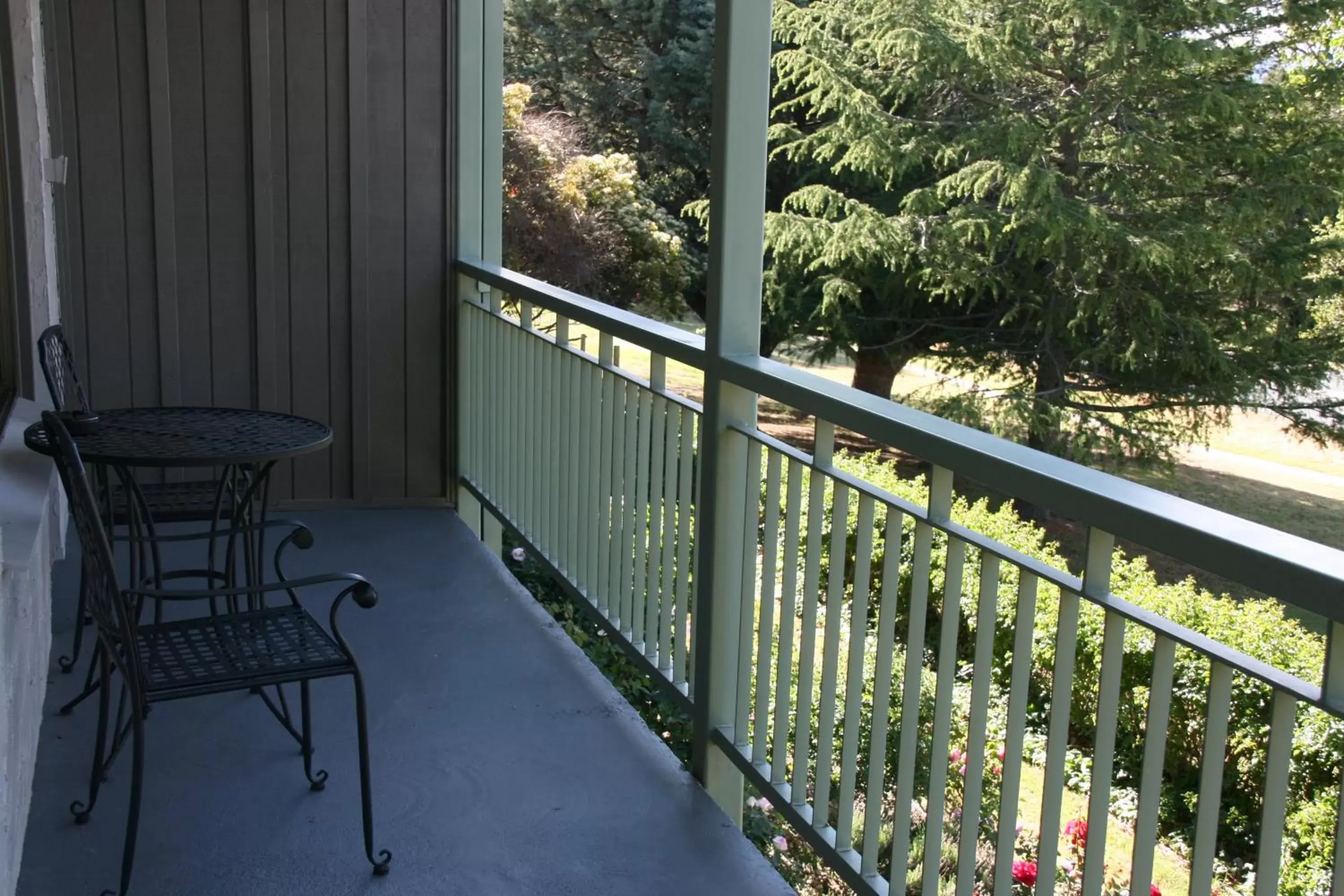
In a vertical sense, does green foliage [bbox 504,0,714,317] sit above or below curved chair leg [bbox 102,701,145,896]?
above

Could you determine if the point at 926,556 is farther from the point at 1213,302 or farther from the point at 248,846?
the point at 1213,302

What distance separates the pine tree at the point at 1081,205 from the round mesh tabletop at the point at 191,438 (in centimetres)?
1056

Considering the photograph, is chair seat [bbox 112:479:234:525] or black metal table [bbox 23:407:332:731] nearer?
black metal table [bbox 23:407:332:731]

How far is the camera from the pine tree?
12359 millimetres

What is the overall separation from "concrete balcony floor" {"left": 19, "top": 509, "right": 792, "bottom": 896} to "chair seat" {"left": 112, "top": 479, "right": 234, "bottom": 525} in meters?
0.43

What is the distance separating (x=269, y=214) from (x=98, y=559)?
120 inches

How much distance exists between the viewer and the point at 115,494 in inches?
145

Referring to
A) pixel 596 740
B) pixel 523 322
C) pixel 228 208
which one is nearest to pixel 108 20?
pixel 228 208

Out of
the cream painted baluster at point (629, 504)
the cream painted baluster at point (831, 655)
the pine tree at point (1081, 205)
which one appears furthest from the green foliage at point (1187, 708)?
the pine tree at point (1081, 205)

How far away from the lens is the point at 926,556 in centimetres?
209

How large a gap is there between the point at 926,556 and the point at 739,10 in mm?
1233

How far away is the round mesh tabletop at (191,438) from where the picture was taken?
2.78 meters

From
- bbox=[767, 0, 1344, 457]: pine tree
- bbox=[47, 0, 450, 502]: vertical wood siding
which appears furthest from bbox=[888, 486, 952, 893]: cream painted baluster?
bbox=[767, 0, 1344, 457]: pine tree

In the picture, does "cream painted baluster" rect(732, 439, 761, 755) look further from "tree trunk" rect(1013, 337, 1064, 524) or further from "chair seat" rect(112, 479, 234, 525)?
"tree trunk" rect(1013, 337, 1064, 524)
